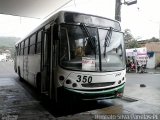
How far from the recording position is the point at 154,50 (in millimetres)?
36312

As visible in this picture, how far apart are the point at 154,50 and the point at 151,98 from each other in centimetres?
2757

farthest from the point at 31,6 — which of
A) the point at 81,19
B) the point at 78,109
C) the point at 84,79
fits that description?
the point at 84,79

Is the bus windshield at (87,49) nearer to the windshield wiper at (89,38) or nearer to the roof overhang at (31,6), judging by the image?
the windshield wiper at (89,38)

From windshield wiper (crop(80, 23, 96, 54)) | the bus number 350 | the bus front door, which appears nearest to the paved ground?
the bus front door

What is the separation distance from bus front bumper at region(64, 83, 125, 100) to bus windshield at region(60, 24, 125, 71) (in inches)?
26.9

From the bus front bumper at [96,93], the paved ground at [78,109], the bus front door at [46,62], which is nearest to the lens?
the paved ground at [78,109]

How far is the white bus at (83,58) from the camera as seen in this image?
24.5 feet

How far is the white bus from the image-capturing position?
7.48 m

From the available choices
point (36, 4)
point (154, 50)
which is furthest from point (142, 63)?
point (36, 4)

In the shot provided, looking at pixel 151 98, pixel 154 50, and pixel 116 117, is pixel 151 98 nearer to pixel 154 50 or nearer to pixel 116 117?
pixel 116 117

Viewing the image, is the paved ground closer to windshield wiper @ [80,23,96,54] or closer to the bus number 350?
the bus number 350

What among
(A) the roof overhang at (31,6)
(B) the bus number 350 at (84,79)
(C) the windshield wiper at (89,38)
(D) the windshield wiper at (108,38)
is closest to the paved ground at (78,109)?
(B) the bus number 350 at (84,79)

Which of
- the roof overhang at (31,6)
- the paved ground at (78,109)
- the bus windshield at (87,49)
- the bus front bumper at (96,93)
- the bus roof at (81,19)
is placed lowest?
the paved ground at (78,109)

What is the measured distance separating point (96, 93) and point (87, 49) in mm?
1435
